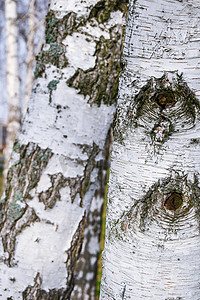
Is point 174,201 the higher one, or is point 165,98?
point 165,98

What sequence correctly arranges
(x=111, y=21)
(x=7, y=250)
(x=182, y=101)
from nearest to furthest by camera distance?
(x=182, y=101)
(x=7, y=250)
(x=111, y=21)

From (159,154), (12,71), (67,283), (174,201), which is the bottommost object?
(67,283)

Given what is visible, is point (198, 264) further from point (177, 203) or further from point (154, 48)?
point (154, 48)

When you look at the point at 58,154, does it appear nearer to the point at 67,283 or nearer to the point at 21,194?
the point at 21,194

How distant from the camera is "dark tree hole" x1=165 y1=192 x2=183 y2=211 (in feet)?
2.77

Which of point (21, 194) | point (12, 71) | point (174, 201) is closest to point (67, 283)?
point (21, 194)

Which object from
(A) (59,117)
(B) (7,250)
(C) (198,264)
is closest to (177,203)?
(C) (198,264)

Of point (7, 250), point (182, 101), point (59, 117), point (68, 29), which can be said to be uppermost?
point (68, 29)

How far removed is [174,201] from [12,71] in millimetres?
4406

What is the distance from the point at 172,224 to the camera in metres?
0.85

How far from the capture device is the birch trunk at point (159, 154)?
0.82 meters

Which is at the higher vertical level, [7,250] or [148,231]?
[148,231]

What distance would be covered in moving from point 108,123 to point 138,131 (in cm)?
63

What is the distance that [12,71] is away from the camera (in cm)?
474
